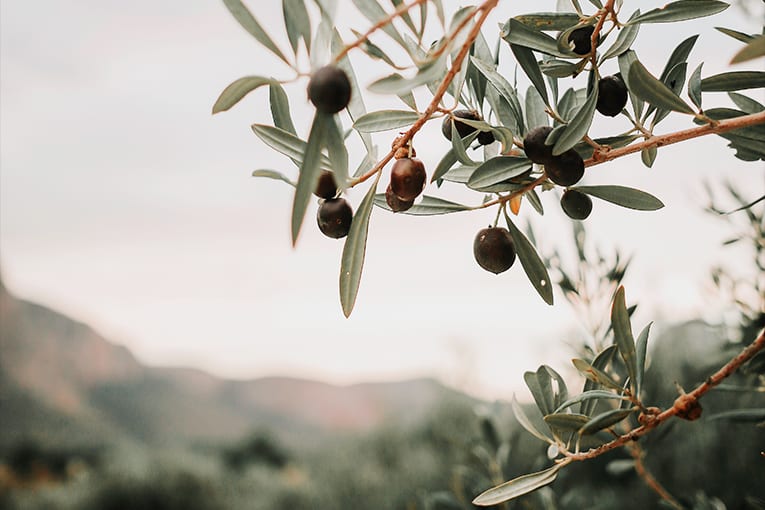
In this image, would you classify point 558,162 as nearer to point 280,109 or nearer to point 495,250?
point 495,250

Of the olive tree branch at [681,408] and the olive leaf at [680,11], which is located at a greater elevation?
the olive leaf at [680,11]

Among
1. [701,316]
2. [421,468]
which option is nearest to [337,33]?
[701,316]

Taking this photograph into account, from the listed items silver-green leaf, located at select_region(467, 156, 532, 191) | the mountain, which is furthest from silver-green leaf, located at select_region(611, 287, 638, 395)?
the mountain

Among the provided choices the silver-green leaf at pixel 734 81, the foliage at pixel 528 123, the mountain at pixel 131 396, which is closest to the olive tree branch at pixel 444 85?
the foliage at pixel 528 123

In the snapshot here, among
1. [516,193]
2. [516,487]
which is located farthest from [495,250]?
[516,487]

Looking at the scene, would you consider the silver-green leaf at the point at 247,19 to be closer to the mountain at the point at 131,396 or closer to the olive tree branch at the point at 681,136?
the olive tree branch at the point at 681,136

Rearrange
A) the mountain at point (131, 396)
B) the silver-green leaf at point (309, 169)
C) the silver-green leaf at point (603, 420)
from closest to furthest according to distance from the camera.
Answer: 1. the silver-green leaf at point (309, 169)
2. the silver-green leaf at point (603, 420)
3. the mountain at point (131, 396)

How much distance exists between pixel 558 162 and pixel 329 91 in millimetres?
165

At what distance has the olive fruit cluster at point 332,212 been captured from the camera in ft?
1.30

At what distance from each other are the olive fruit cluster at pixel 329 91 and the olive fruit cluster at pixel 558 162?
0.15 metres

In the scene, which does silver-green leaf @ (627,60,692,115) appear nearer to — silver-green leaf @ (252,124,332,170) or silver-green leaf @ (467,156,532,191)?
silver-green leaf @ (467,156,532,191)

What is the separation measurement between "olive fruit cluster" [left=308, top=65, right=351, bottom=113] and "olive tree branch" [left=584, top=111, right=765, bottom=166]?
0.21 m

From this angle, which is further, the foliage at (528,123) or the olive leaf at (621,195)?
the olive leaf at (621,195)

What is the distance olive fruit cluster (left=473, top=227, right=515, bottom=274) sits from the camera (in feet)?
1.42
